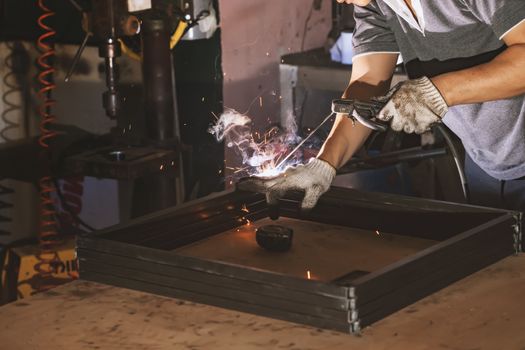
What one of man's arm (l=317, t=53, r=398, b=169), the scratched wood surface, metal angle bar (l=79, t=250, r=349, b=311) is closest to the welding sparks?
man's arm (l=317, t=53, r=398, b=169)

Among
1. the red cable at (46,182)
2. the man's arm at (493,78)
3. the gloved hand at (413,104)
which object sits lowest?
the red cable at (46,182)

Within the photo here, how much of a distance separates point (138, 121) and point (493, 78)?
5.16ft

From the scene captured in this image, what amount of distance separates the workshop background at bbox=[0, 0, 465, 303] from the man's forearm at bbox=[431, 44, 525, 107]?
99 centimetres

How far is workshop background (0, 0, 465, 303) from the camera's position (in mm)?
2914

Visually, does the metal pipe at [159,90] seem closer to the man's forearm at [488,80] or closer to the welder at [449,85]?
the welder at [449,85]

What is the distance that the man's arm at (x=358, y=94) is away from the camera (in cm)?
222

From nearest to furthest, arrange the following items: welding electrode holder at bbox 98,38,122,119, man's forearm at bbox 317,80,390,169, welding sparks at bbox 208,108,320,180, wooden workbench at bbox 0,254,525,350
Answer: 1. wooden workbench at bbox 0,254,525,350
2. man's forearm at bbox 317,80,390,169
3. welding electrode holder at bbox 98,38,122,119
4. welding sparks at bbox 208,108,320,180

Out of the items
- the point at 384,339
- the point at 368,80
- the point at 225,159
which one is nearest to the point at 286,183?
the point at 368,80

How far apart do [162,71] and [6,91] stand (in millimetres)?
542

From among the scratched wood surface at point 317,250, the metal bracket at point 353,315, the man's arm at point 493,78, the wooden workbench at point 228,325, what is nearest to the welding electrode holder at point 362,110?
the man's arm at point 493,78

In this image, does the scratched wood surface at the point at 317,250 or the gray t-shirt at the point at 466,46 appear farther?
the gray t-shirt at the point at 466,46

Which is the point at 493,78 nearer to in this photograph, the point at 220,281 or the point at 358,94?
the point at 358,94

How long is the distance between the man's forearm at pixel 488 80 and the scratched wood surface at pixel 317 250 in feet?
0.98

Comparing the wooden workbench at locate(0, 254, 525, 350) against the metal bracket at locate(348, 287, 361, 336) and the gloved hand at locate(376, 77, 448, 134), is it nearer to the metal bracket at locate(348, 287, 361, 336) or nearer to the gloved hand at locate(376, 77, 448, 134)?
the metal bracket at locate(348, 287, 361, 336)
